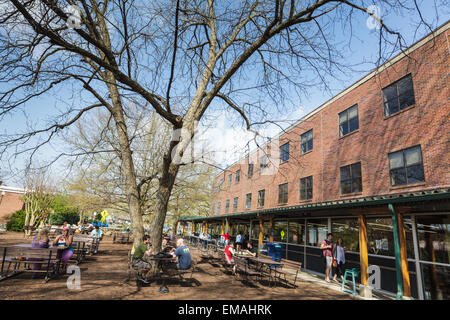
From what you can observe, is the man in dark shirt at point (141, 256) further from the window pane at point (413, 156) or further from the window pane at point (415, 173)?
the window pane at point (413, 156)

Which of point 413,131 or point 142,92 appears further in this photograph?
point 413,131

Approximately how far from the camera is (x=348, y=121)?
1493cm

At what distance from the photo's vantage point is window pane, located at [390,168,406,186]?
10893 millimetres

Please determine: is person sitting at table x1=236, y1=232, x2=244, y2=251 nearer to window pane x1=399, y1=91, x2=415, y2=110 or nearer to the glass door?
the glass door

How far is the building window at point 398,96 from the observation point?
11312 mm

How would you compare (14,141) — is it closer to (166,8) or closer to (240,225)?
(166,8)

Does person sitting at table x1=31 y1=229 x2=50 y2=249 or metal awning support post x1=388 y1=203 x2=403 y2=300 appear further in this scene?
person sitting at table x1=31 y1=229 x2=50 y2=249

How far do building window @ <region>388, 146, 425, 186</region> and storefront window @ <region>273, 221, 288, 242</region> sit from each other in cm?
745

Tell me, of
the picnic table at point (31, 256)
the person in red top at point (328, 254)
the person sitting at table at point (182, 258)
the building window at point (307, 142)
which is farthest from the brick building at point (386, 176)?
the picnic table at point (31, 256)

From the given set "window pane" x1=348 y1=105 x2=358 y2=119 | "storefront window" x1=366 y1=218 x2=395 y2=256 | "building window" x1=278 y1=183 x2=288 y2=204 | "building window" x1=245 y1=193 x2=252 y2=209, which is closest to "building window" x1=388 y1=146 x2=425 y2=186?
"storefront window" x1=366 y1=218 x2=395 y2=256

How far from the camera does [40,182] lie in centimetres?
2452

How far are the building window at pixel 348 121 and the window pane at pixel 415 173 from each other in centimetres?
415
